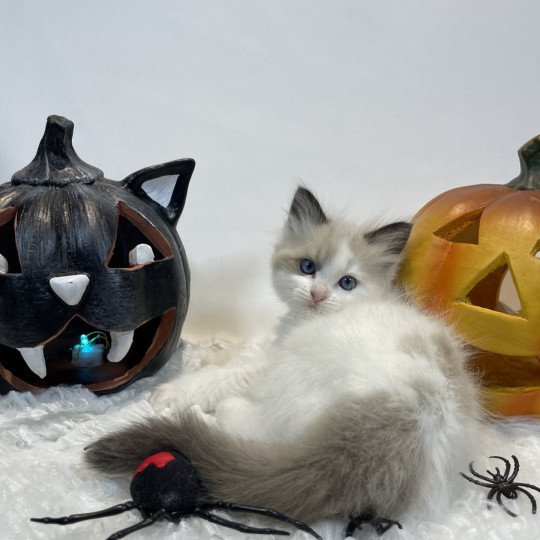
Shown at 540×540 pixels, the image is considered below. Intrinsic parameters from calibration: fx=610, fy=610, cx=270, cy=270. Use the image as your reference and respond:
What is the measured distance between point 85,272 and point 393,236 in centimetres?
58

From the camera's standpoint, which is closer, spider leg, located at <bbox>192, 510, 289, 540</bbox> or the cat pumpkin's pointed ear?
spider leg, located at <bbox>192, 510, 289, 540</bbox>

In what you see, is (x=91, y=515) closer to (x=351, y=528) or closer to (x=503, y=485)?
(x=351, y=528)

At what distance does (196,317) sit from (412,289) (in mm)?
701

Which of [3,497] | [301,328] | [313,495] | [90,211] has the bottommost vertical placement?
[3,497]

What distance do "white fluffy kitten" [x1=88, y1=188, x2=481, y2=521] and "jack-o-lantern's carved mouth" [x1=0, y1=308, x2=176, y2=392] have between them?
0.39 feet

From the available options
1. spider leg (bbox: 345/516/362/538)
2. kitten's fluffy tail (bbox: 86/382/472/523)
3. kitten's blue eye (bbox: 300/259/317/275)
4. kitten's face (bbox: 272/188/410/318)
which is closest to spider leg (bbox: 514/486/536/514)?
kitten's fluffy tail (bbox: 86/382/472/523)

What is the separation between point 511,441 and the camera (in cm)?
107

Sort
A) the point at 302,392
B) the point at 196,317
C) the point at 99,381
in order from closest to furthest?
the point at 302,392
the point at 99,381
the point at 196,317

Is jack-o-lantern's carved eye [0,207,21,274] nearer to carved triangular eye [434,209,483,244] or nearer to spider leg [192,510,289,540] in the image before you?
spider leg [192,510,289,540]

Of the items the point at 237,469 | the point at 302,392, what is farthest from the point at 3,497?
the point at 302,392

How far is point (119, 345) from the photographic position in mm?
1128

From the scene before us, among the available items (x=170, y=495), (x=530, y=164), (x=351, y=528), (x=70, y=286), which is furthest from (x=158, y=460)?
(x=530, y=164)

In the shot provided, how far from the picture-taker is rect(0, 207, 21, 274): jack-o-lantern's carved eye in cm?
103

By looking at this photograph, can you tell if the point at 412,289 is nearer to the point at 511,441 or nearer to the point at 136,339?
the point at 511,441
